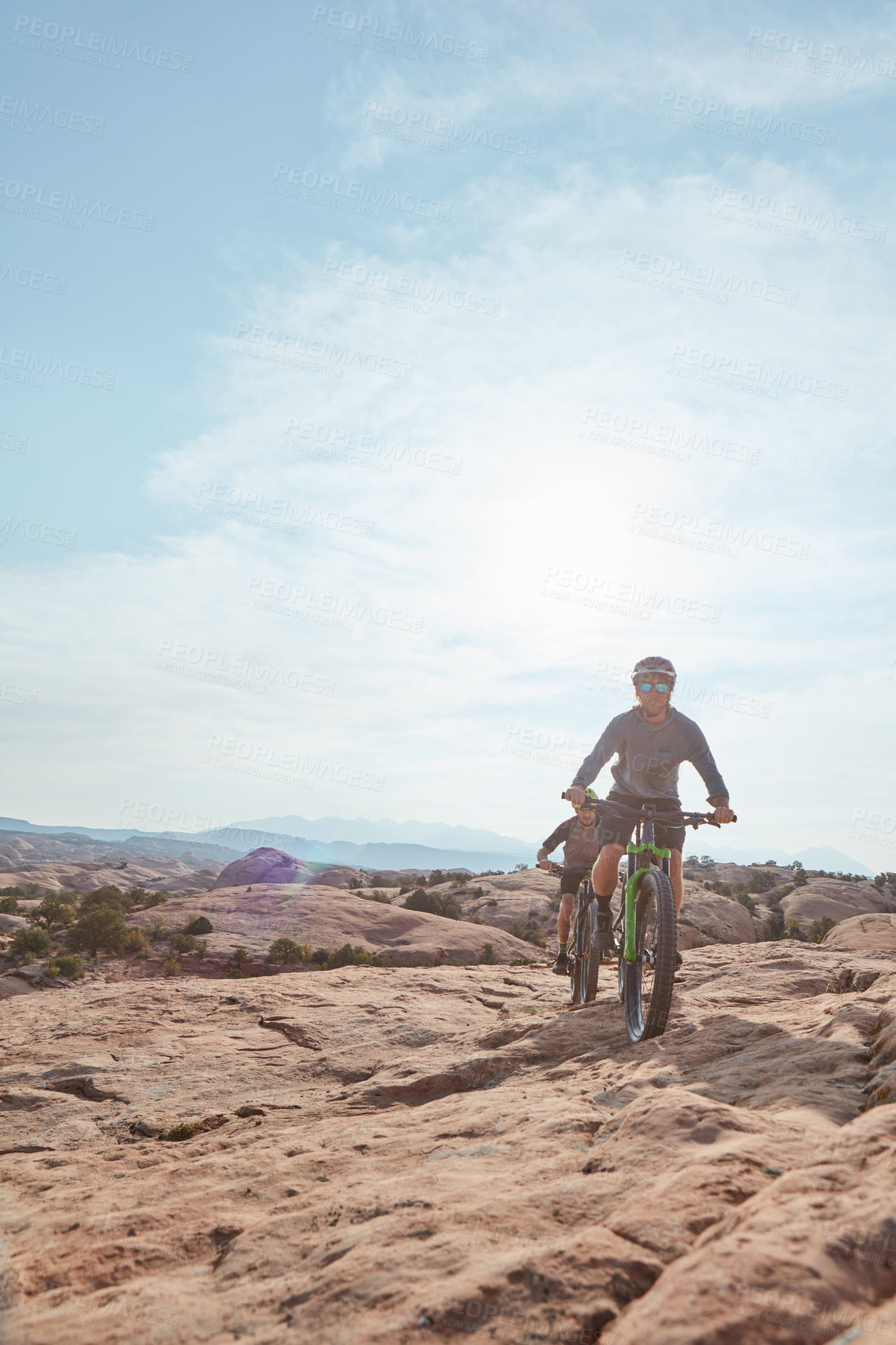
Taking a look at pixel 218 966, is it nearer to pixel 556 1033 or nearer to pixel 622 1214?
pixel 556 1033

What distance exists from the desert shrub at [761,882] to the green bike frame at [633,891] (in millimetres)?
44675

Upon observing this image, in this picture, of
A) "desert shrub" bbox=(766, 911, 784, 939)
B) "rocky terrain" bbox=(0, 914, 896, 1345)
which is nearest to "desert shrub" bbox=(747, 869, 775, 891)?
"desert shrub" bbox=(766, 911, 784, 939)

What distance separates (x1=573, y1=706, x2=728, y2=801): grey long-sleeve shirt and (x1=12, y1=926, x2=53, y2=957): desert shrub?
66.7 ft

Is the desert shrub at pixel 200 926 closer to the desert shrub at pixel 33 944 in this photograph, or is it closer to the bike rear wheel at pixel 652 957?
the desert shrub at pixel 33 944

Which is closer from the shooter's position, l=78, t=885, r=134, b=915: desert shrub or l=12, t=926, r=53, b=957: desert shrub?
l=12, t=926, r=53, b=957: desert shrub

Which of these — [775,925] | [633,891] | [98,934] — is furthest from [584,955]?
[775,925]

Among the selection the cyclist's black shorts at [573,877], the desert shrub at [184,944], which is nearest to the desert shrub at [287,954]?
the desert shrub at [184,944]

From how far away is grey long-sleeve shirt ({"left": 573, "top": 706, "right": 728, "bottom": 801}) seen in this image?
7145 millimetres

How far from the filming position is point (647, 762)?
7125 millimetres

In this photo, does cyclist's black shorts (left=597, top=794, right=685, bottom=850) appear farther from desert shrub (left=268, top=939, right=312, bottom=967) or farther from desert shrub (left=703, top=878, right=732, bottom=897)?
desert shrub (left=703, top=878, right=732, bottom=897)

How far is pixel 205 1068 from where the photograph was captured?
731cm

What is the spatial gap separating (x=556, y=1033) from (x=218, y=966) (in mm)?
16943

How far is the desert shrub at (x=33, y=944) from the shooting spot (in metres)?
21.3

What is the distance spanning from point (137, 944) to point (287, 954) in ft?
15.4
